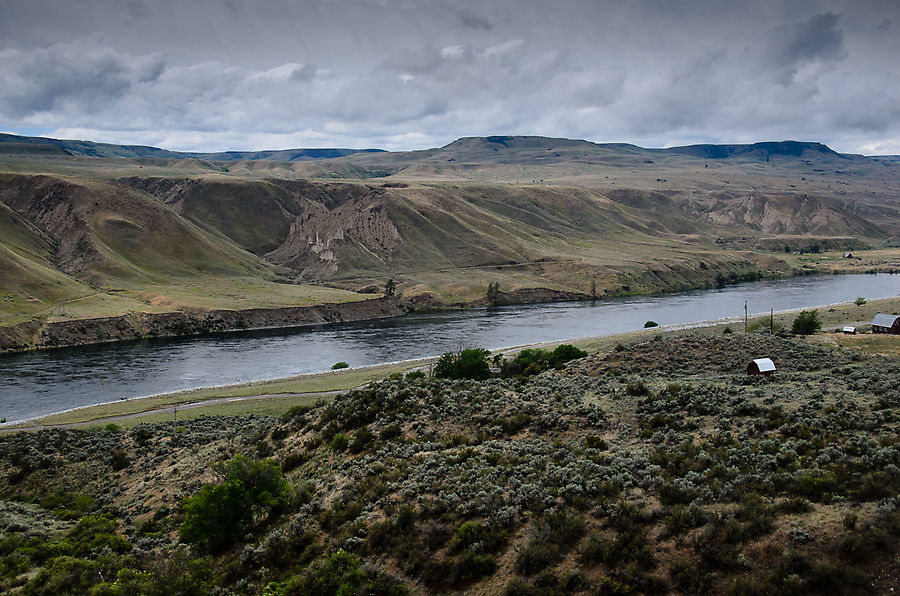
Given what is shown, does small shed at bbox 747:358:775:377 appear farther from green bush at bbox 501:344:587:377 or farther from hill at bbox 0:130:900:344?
hill at bbox 0:130:900:344

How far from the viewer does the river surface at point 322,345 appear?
63.2 meters

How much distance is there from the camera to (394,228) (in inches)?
6152

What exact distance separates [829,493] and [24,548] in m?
25.3

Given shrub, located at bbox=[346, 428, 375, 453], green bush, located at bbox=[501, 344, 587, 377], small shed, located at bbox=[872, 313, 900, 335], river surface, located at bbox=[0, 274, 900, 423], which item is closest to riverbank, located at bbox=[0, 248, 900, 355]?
river surface, located at bbox=[0, 274, 900, 423]

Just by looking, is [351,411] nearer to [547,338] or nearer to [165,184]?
[547,338]

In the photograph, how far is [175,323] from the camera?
95.0 m

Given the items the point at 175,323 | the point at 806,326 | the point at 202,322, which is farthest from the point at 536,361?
the point at 175,323

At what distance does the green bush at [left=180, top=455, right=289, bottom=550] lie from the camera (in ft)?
69.1

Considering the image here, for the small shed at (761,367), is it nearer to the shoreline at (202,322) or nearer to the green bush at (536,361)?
the green bush at (536,361)

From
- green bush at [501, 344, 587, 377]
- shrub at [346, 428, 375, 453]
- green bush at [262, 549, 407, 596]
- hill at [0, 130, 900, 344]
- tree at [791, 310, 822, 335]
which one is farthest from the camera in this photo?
hill at [0, 130, 900, 344]

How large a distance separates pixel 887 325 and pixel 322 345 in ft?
207

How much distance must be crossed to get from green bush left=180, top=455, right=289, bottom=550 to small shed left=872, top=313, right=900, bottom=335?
53.3m

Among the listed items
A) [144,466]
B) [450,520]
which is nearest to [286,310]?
[144,466]

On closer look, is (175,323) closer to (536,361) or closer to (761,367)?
(536,361)
